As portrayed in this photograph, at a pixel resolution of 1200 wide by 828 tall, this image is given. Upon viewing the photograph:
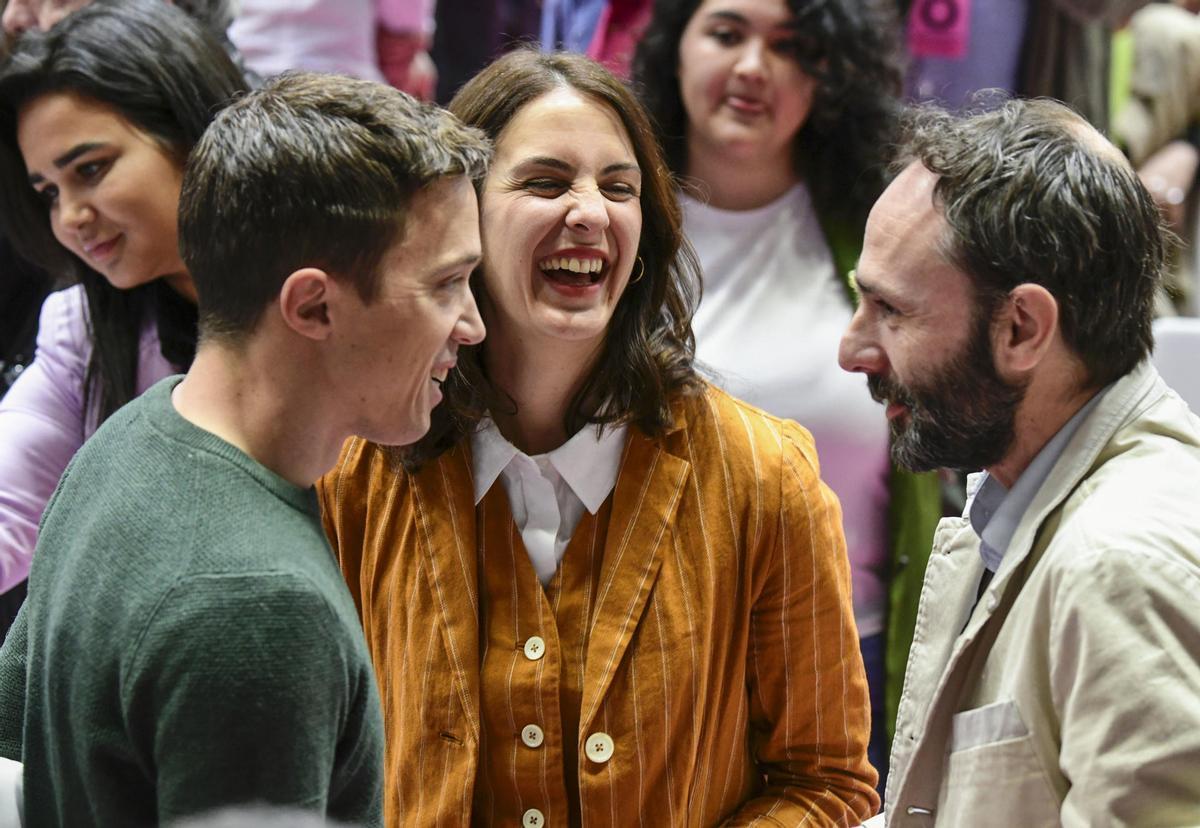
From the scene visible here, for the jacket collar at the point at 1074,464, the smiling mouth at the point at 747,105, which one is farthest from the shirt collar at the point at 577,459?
the smiling mouth at the point at 747,105

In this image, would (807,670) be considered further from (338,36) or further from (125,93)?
(338,36)

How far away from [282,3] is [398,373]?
A: 228 cm

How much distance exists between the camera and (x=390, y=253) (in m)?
1.29

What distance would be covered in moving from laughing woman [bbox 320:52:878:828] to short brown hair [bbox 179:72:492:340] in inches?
20.7

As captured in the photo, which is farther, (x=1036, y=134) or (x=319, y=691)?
(x=1036, y=134)

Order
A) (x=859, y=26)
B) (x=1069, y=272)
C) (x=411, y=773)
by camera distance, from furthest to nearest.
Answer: (x=859, y=26) → (x=411, y=773) → (x=1069, y=272)

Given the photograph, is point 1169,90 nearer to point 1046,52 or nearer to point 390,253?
point 1046,52

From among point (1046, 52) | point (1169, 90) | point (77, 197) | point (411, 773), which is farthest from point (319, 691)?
point (1169, 90)

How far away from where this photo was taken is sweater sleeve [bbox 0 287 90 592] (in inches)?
87.2

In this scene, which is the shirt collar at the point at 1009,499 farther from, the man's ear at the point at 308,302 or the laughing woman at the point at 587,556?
the man's ear at the point at 308,302

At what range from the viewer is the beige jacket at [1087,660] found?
1.28 meters

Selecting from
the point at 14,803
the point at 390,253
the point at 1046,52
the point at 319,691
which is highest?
the point at 1046,52

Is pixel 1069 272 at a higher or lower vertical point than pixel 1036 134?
lower

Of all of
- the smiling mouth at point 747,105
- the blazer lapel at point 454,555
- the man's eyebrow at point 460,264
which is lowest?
the blazer lapel at point 454,555
